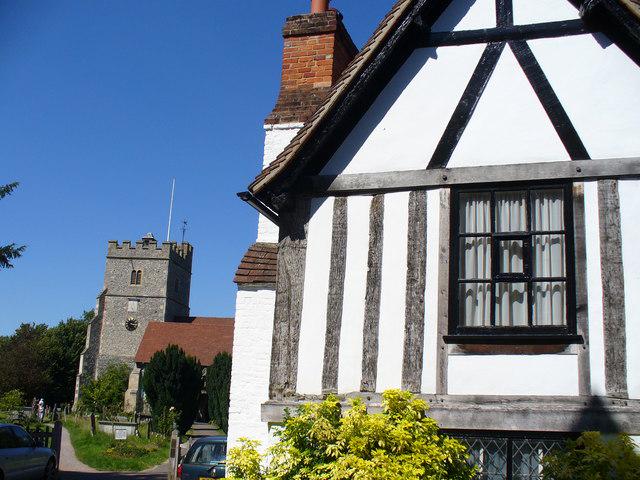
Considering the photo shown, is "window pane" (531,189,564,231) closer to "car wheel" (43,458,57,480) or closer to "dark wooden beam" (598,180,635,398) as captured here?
"dark wooden beam" (598,180,635,398)

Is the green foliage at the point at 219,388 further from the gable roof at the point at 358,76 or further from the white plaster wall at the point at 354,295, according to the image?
the gable roof at the point at 358,76

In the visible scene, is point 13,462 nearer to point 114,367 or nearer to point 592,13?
point 592,13

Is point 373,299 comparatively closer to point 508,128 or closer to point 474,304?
point 474,304

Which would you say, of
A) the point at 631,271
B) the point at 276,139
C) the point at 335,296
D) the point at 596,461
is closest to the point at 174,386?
the point at 276,139

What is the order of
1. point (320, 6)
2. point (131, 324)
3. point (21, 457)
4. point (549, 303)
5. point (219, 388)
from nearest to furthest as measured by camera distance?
point (549, 303) → point (320, 6) → point (21, 457) → point (219, 388) → point (131, 324)

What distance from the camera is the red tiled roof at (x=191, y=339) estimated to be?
60438mm

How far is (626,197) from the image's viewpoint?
6543 millimetres

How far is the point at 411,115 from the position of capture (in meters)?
7.32

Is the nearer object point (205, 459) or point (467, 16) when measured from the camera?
point (467, 16)

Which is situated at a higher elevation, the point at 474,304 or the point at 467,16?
the point at 467,16

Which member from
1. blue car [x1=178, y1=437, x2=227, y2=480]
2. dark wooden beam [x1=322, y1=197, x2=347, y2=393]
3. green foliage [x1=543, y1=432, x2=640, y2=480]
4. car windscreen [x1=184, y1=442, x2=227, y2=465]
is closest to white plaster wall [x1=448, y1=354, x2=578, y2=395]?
green foliage [x1=543, y1=432, x2=640, y2=480]

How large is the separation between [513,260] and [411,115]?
6.00 feet

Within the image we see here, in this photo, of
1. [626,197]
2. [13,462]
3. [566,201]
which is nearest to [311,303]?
[566,201]

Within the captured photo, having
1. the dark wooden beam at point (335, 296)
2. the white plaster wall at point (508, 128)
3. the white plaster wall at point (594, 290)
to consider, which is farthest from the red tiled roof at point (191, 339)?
the white plaster wall at point (594, 290)
